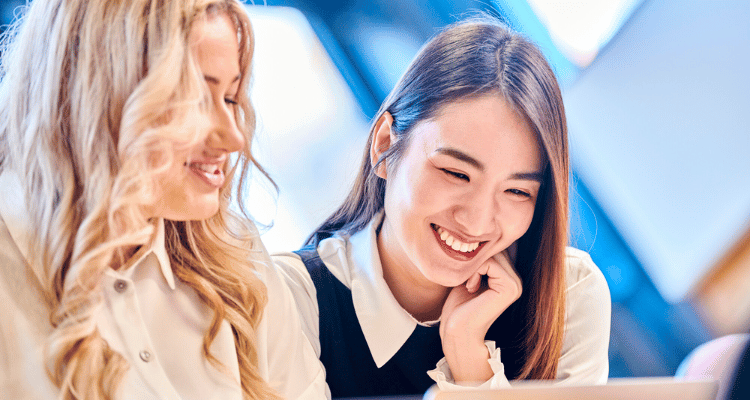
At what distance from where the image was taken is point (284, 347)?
115cm

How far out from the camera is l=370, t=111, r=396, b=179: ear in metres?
1.29

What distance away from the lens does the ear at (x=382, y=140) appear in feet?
4.23

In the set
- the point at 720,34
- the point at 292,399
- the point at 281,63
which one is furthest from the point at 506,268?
the point at 720,34

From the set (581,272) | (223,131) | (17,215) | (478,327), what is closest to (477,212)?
(478,327)

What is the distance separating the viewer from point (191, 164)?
3.14 feet

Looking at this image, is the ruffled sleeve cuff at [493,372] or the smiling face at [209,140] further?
the ruffled sleeve cuff at [493,372]

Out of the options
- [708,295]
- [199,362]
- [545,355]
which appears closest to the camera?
[199,362]

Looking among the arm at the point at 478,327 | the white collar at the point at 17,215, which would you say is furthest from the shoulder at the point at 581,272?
the white collar at the point at 17,215

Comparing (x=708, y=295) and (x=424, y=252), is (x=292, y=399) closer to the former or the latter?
(x=424, y=252)

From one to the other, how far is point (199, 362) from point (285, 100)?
59 centimetres

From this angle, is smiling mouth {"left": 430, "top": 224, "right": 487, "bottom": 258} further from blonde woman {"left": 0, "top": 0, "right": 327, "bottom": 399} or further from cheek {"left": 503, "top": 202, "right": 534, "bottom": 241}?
blonde woman {"left": 0, "top": 0, "right": 327, "bottom": 399}

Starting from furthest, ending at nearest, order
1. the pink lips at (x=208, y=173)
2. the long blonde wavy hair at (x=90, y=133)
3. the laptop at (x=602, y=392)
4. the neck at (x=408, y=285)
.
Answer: the neck at (x=408, y=285) → the pink lips at (x=208, y=173) → the long blonde wavy hair at (x=90, y=133) → the laptop at (x=602, y=392)

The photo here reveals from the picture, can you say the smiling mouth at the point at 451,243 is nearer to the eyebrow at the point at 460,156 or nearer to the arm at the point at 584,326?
the eyebrow at the point at 460,156

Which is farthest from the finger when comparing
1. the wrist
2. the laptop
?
the laptop
